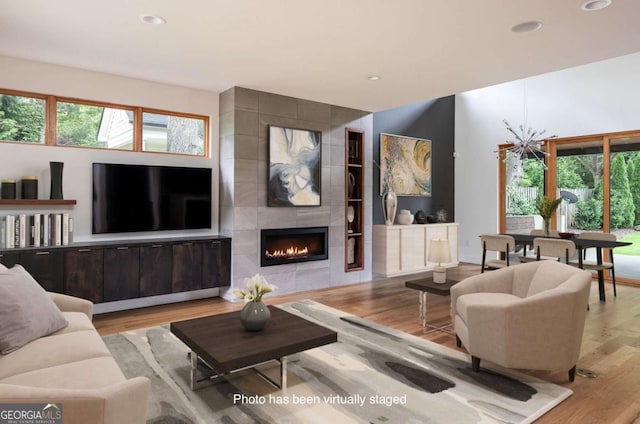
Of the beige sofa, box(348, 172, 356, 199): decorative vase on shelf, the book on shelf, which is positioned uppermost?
box(348, 172, 356, 199): decorative vase on shelf

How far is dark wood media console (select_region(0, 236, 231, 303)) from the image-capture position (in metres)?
3.90

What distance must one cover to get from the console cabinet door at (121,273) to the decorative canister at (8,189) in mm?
1016

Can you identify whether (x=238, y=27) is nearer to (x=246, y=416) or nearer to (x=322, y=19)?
(x=322, y=19)

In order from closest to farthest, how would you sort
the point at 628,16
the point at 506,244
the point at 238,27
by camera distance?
the point at 628,16 → the point at 238,27 → the point at 506,244

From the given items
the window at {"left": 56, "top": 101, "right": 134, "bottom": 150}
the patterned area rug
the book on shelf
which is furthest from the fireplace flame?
the book on shelf

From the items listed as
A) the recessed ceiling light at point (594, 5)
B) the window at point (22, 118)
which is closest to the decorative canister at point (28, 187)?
the window at point (22, 118)

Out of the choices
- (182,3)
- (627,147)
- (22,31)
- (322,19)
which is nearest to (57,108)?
(22,31)

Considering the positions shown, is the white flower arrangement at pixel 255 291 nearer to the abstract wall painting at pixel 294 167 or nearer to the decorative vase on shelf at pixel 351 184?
the abstract wall painting at pixel 294 167

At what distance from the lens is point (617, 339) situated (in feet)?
A: 12.3

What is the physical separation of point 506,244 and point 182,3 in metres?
4.76

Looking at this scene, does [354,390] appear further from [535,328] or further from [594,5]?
[594,5]

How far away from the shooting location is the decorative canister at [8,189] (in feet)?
12.8

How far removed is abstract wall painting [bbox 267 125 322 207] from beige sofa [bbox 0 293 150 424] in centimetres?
307

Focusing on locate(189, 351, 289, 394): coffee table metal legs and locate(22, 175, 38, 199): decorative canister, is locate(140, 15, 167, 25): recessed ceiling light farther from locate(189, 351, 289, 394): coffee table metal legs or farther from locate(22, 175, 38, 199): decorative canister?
locate(189, 351, 289, 394): coffee table metal legs
